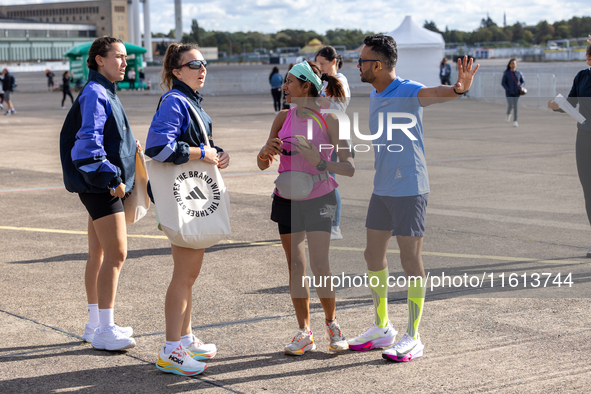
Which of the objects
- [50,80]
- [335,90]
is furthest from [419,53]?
[335,90]

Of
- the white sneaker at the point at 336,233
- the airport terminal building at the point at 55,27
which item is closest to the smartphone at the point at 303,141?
the white sneaker at the point at 336,233

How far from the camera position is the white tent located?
112ft

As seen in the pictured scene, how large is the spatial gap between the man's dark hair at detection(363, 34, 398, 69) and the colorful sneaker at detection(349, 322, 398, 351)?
1.63 metres

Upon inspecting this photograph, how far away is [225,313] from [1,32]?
14365 centimetres

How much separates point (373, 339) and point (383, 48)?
178 cm

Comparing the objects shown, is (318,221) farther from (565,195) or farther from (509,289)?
(565,195)

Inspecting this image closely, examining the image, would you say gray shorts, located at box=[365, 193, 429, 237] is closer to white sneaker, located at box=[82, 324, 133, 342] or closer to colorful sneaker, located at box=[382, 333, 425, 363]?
colorful sneaker, located at box=[382, 333, 425, 363]

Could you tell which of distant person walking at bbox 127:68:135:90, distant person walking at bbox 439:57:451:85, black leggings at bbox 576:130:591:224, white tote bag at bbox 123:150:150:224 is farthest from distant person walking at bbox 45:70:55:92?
white tote bag at bbox 123:150:150:224

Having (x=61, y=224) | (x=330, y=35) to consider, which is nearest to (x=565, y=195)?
(x=61, y=224)

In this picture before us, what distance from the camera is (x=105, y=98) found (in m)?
4.14

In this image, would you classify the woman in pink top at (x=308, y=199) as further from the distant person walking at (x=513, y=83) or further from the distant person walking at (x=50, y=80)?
the distant person walking at (x=50, y=80)

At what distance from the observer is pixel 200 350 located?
4105 millimetres

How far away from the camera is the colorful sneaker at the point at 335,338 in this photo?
13.7ft

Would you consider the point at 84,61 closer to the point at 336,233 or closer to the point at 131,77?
the point at 131,77
